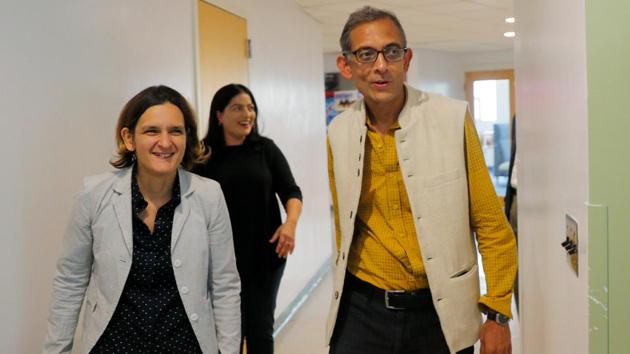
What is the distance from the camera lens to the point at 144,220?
1644 millimetres

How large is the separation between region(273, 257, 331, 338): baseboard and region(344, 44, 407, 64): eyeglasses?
278 cm

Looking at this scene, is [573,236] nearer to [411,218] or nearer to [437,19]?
[411,218]

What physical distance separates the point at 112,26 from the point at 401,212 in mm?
1349

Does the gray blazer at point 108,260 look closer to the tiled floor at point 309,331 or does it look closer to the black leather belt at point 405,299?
the black leather belt at point 405,299

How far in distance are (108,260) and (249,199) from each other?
991 millimetres

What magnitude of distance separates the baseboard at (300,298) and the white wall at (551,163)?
2026mm

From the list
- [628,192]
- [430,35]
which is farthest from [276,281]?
[430,35]

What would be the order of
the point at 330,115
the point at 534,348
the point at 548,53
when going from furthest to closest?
the point at 330,115 < the point at 534,348 < the point at 548,53

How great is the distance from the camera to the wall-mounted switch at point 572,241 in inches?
49.4

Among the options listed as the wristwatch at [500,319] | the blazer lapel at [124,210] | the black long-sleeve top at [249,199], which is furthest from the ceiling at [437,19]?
the wristwatch at [500,319]

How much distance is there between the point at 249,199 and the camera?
251 centimetres

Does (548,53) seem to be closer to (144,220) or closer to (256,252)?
(144,220)

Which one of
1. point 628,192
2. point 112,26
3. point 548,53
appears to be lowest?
point 628,192

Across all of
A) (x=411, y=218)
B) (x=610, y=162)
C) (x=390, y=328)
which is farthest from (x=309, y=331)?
(x=610, y=162)
